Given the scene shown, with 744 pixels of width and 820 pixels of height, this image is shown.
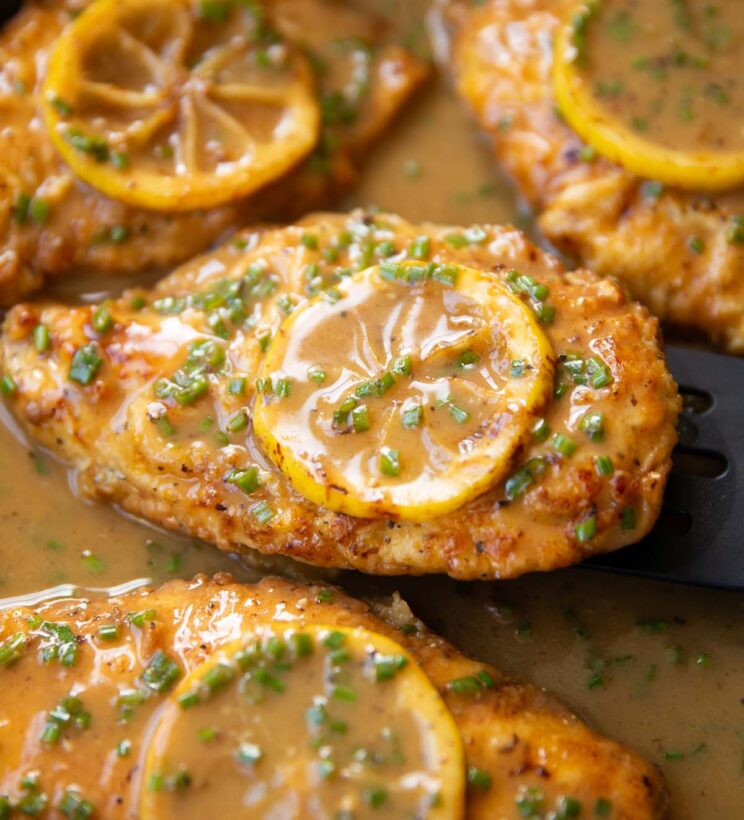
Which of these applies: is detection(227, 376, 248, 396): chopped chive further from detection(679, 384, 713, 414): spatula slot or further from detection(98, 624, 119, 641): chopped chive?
detection(679, 384, 713, 414): spatula slot

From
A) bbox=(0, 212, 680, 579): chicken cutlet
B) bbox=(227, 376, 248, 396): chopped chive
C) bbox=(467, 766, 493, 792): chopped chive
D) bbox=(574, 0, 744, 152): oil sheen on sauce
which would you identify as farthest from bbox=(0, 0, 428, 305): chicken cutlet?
bbox=(467, 766, 493, 792): chopped chive

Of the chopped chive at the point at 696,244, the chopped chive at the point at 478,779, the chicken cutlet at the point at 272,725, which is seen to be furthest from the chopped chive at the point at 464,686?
the chopped chive at the point at 696,244

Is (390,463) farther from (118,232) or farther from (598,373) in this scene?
(118,232)

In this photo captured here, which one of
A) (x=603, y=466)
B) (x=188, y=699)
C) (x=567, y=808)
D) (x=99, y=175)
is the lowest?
(x=567, y=808)

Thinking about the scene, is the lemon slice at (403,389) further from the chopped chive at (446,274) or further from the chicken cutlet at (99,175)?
the chicken cutlet at (99,175)

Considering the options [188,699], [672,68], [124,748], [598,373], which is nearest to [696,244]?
[672,68]

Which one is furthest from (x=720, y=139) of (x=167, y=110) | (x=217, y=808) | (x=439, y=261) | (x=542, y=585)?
(x=217, y=808)
